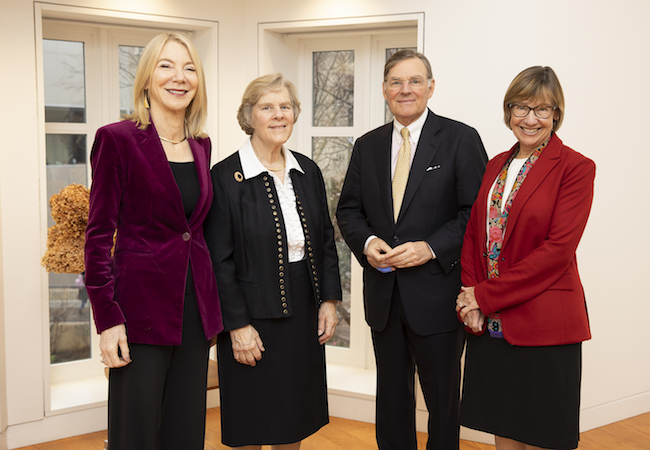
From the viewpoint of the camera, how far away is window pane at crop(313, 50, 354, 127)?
401cm

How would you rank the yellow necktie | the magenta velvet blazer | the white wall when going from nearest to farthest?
the magenta velvet blazer, the yellow necktie, the white wall

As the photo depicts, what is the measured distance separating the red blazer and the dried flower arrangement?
1938 millimetres

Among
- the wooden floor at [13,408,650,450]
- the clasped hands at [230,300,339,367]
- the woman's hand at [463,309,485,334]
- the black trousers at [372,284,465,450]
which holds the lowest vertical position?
the wooden floor at [13,408,650,450]

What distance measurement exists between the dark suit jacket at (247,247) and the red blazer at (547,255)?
77cm

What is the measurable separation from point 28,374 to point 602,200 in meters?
3.37

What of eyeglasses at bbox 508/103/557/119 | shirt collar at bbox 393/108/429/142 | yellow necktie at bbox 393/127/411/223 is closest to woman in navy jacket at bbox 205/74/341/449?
yellow necktie at bbox 393/127/411/223

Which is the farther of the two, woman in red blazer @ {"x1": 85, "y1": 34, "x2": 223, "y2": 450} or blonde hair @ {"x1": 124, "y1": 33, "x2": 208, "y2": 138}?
blonde hair @ {"x1": 124, "y1": 33, "x2": 208, "y2": 138}

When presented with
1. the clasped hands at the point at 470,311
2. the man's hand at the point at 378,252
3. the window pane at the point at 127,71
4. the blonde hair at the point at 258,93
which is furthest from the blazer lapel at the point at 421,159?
the window pane at the point at 127,71

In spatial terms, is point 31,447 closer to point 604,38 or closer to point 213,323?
point 213,323

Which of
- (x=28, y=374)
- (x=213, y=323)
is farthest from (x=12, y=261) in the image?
(x=213, y=323)

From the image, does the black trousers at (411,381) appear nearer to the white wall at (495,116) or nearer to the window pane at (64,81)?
the white wall at (495,116)

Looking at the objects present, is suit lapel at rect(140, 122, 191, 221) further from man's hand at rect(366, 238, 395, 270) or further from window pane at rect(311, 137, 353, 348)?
window pane at rect(311, 137, 353, 348)

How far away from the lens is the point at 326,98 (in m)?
4.08

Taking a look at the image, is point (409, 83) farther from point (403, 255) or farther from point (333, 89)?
point (333, 89)
